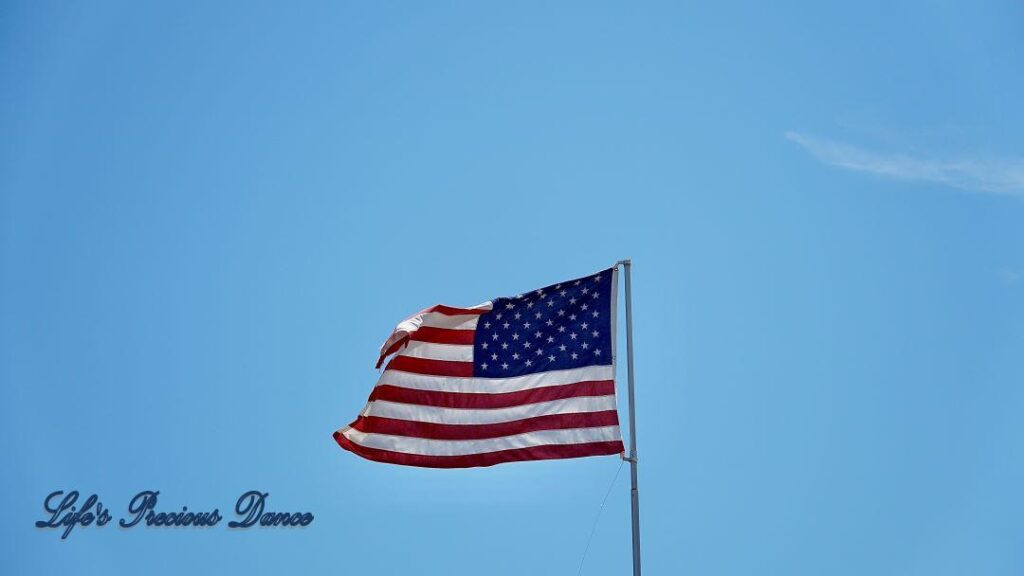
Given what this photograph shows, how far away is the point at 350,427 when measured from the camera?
2289cm

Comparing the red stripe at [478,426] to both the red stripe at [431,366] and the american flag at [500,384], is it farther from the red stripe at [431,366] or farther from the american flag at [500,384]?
the red stripe at [431,366]

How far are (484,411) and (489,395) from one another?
301mm

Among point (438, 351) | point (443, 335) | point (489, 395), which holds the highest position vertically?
point (443, 335)

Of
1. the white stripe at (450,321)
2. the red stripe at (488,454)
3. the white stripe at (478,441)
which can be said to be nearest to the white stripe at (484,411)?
the white stripe at (478,441)

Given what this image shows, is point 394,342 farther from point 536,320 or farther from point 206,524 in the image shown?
point 206,524

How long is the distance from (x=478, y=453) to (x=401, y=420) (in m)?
1.57

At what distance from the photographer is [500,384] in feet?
75.6

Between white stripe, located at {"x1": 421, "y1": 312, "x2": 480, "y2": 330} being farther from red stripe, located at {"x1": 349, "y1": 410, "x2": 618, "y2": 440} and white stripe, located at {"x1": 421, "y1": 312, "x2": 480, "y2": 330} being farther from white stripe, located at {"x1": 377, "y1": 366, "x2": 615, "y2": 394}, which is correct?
red stripe, located at {"x1": 349, "y1": 410, "x2": 618, "y2": 440}

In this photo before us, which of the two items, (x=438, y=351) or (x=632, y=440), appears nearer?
(x=632, y=440)

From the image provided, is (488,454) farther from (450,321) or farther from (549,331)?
(450,321)

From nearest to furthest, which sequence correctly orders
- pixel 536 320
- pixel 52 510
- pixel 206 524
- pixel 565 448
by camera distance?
1. pixel 565 448
2. pixel 536 320
3. pixel 206 524
4. pixel 52 510

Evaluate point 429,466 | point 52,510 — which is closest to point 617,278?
point 429,466

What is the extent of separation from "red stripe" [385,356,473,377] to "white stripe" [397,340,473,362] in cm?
7

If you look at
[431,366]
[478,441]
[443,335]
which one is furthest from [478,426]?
[443,335]
